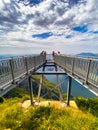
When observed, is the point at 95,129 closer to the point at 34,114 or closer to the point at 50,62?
the point at 34,114

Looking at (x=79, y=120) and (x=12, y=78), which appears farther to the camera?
(x=79, y=120)

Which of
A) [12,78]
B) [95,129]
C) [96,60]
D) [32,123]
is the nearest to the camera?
[96,60]

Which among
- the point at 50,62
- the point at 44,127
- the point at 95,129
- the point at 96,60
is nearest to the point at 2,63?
the point at 96,60

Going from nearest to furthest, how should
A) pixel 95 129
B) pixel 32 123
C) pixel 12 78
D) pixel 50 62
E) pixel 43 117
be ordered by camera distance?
pixel 12 78 < pixel 95 129 < pixel 32 123 < pixel 43 117 < pixel 50 62

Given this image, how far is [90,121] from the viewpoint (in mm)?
12383

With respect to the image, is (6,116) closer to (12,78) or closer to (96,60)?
(12,78)

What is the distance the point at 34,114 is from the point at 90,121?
18.6 ft

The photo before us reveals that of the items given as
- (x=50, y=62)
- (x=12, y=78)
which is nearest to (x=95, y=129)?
(x=12, y=78)

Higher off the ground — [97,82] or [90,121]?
[97,82]

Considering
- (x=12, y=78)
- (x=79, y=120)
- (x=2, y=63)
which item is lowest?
(x=79, y=120)

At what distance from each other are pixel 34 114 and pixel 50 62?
18007 millimetres

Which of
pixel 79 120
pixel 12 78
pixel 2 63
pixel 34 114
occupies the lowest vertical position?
pixel 34 114

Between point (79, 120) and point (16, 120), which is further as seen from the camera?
point (16, 120)

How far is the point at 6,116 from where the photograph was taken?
15.2 meters
